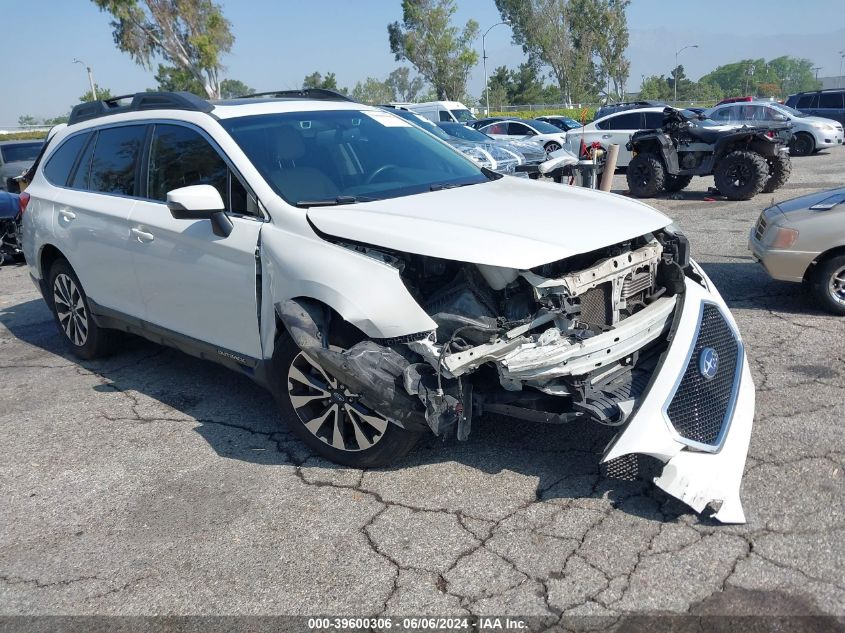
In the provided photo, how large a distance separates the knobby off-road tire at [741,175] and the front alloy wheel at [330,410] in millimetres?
10972

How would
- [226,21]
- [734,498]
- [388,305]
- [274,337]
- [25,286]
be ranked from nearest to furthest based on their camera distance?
1. [734,498]
2. [388,305]
3. [274,337]
4. [25,286]
5. [226,21]

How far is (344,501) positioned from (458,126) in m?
13.9

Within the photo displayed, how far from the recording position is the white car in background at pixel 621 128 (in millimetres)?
17625

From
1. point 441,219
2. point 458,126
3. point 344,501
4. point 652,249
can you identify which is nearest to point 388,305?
point 441,219

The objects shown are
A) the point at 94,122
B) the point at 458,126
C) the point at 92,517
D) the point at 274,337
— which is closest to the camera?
the point at 92,517

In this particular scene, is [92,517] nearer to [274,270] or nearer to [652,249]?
[274,270]

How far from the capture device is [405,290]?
3.50 m

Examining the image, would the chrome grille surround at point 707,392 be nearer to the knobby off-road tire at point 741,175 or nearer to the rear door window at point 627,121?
the knobby off-road tire at point 741,175

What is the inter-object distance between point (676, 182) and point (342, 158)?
11.3 m

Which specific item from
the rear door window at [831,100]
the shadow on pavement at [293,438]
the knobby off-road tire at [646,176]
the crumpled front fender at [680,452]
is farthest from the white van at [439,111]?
the crumpled front fender at [680,452]

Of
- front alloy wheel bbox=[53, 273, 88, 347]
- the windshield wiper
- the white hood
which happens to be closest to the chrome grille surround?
the white hood

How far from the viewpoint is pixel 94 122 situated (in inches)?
219

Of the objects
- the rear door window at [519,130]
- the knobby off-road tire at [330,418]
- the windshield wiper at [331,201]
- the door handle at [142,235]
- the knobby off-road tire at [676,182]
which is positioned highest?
the rear door window at [519,130]

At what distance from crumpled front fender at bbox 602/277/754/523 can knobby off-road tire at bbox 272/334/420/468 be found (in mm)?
1097
